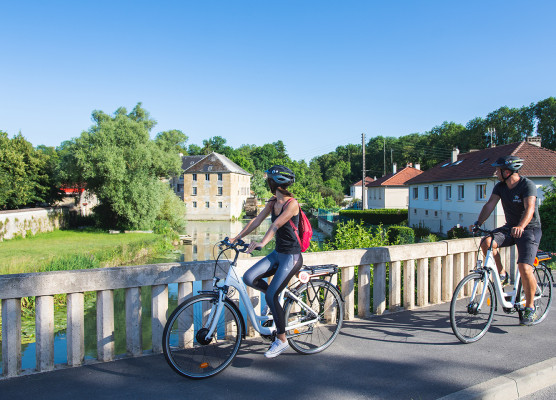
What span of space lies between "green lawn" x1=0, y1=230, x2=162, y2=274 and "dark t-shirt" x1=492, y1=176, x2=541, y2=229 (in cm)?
1322

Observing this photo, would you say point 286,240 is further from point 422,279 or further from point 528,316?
point 528,316

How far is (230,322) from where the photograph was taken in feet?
14.4

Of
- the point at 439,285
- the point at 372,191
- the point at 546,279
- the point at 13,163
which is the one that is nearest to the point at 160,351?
the point at 439,285

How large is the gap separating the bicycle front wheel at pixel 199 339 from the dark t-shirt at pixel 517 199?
3379 mm

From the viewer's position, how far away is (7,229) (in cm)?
2648

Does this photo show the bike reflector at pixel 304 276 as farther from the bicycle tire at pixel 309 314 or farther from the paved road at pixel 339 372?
the paved road at pixel 339 372

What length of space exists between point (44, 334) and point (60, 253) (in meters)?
17.8

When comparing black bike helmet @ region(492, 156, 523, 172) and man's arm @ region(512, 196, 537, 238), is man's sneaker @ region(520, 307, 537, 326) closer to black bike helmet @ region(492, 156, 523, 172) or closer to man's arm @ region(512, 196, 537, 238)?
man's arm @ region(512, 196, 537, 238)

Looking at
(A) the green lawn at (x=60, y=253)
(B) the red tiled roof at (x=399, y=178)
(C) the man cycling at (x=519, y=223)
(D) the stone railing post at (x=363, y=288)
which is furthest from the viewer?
(B) the red tiled roof at (x=399, y=178)

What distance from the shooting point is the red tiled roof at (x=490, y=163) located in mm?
27984

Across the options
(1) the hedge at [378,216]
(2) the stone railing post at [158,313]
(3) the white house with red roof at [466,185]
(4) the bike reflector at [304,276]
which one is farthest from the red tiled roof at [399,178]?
(2) the stone railing post at [158,313]

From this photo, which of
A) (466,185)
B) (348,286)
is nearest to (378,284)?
(348,286)

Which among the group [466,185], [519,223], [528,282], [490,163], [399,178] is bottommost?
[528,282]

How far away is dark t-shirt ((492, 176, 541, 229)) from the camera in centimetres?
473
